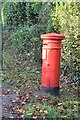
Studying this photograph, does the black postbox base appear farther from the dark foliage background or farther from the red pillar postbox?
the dark foliage background

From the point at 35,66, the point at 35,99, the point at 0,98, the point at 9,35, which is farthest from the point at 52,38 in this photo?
the point at 9,35

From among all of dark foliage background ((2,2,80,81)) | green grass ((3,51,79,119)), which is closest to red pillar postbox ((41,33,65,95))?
green grass ((3,51,79,119))

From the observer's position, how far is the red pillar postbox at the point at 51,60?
4871 mm

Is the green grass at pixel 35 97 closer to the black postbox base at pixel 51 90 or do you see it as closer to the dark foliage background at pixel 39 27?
the black postbox base at pixel 51 90

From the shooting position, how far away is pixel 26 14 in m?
9.90

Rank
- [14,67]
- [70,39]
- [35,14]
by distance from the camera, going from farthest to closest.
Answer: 1. [35,14]
2. [14,67]
3. [70,39]

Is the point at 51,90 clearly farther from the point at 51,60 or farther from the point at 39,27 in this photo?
the point at 39,27

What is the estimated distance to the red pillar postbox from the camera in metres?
4.87

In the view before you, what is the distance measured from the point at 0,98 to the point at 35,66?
330cm

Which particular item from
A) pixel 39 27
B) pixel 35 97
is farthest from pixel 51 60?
pixel 39 27

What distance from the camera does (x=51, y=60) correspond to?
16.3ft

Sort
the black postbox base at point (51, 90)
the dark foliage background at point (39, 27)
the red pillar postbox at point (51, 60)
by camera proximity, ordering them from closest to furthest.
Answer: the red pillar postbox at point (51, 60) < the black postbox base at point (51, 90) < the dark foliage background at point (39, 27)

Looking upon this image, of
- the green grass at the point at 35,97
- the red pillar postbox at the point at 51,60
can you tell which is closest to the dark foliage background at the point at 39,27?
the green grass at the point at 35,97

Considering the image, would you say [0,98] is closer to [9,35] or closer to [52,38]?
[52,38]
